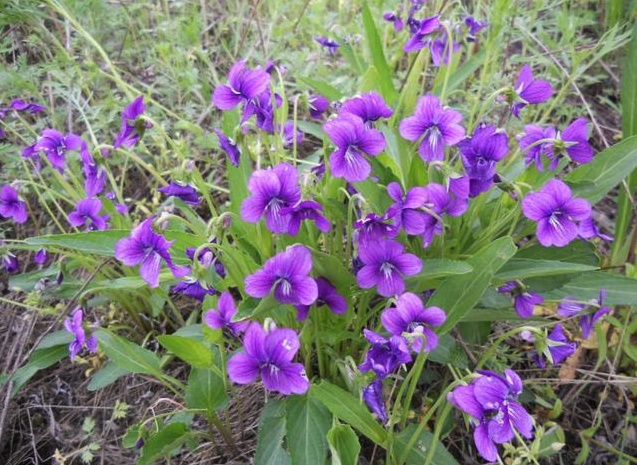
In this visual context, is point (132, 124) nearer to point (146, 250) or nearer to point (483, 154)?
point (146, 250)

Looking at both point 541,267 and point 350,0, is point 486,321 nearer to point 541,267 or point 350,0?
point 541,267

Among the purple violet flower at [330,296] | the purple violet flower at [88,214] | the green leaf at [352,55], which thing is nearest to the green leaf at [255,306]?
the purple violet flower at [330,296]

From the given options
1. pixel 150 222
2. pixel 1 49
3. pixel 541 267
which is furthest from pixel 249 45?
pixel 541 267

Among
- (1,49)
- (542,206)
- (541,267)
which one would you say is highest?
(1,49)

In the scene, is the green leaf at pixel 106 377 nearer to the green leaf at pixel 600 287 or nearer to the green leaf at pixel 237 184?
the green leaf at pixel 237 184

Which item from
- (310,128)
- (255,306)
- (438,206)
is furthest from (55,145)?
(438,206)

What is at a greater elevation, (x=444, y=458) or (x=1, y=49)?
(x=1, y=49)
